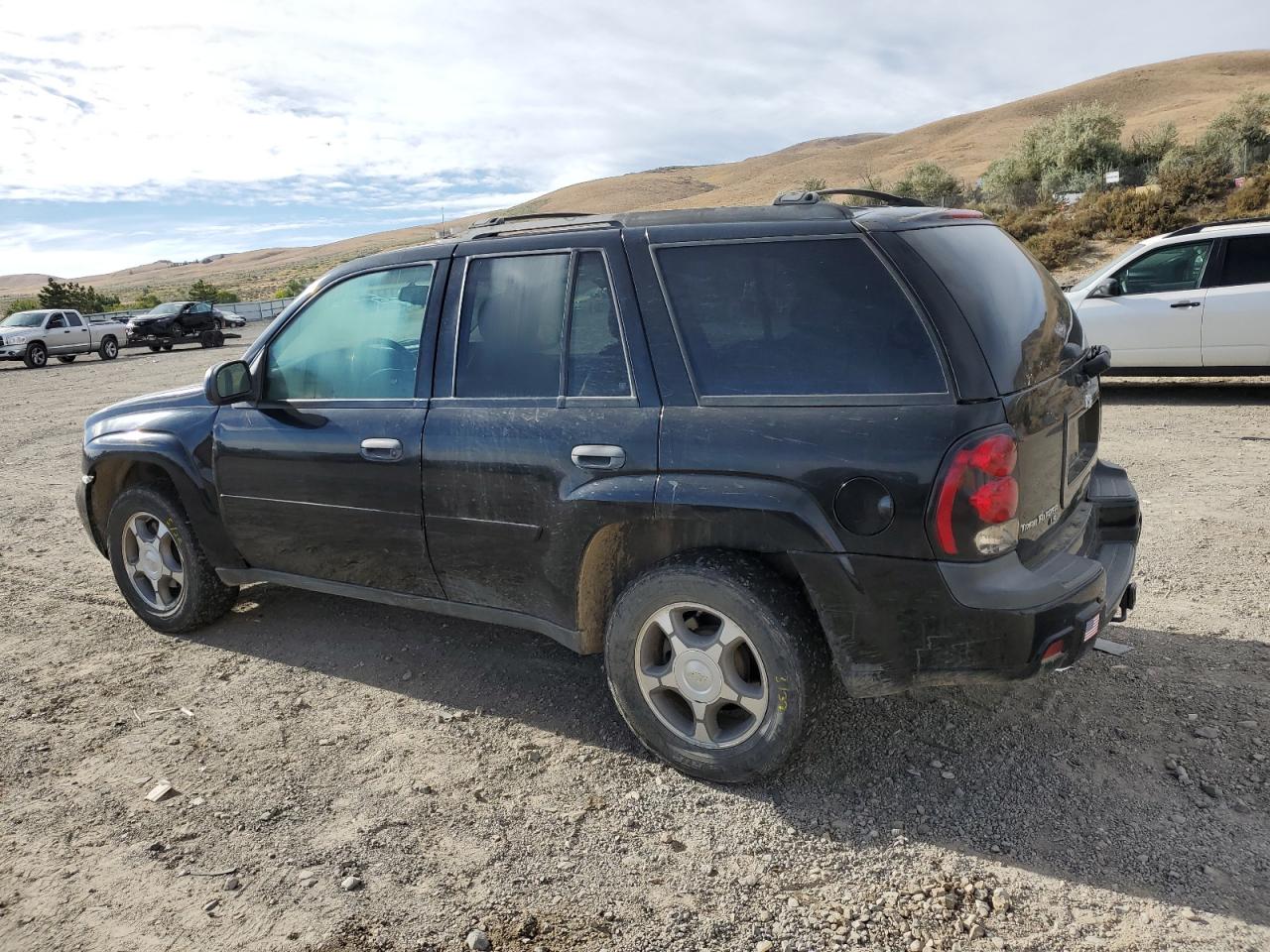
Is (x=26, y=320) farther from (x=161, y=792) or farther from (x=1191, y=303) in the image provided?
(x=1191, y=303)

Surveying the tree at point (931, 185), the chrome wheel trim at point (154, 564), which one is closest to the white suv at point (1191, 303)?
the chrome wheel trim at point (154, 564)

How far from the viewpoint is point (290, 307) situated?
4121 mm

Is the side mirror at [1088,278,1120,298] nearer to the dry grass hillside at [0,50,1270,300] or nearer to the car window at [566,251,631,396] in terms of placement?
the car window at [566,251,631,396]

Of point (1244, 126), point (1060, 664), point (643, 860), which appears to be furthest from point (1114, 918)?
point (1244, 126)

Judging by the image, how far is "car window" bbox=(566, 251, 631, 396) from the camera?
3.26m

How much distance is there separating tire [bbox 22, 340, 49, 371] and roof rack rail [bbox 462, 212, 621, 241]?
87.4ft

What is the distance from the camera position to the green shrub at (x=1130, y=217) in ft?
71.0

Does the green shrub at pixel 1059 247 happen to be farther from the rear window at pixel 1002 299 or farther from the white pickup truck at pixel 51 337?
the white pickup truck at pixel 51 337

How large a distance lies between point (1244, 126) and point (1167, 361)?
36.1 m

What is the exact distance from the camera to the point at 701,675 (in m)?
3.11

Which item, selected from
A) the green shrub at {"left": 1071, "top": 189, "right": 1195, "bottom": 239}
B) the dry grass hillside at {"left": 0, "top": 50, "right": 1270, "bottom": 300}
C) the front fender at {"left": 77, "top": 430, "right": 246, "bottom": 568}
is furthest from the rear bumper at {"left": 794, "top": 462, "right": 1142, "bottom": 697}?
the dry grass hillside at {"left": 0, "top": 50, "right": 1270, "bottom": 300}

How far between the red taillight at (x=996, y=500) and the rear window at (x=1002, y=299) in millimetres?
277

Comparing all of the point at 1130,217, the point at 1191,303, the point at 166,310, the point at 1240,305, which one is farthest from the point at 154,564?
the point at 166,310

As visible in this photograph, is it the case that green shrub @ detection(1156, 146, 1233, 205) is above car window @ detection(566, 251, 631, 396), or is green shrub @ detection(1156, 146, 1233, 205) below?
above
